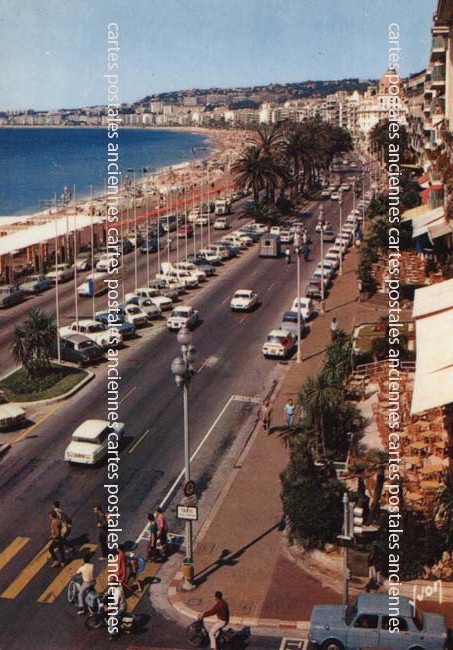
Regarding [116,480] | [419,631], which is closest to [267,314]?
[116,480]

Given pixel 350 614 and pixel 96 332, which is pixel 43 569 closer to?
pixel 350 614

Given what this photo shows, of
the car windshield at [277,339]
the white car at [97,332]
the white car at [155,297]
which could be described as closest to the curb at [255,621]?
the car windshield at [277,339]

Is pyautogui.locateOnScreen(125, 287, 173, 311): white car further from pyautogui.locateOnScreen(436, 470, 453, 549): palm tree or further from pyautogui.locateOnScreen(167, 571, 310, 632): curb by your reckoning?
pyautogui.locateOnScreen(167, 571, 310, 632): curb

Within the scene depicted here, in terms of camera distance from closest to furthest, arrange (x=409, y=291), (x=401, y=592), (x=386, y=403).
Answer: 1. (x=401, y=592)
2. (x=386, y=403)
3. (x=409, y=291)

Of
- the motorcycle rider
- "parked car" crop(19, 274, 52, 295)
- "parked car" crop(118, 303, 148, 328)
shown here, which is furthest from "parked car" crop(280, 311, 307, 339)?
the motorcycle rider

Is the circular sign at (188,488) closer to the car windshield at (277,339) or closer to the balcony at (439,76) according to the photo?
the car windshield at (277,339)

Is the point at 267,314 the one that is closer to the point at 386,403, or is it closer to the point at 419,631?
the point at 386,403

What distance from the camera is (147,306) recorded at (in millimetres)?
52938

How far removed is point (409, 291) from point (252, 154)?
44.4 meters

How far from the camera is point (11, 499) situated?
27984 mm

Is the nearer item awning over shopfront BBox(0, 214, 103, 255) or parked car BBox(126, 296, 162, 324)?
parked car BBox(126, 296, 162, 324)


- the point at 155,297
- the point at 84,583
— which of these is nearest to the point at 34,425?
the point at 84,583

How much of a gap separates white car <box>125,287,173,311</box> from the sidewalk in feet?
70.7

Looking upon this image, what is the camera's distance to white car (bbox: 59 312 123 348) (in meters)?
45.8
